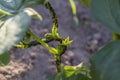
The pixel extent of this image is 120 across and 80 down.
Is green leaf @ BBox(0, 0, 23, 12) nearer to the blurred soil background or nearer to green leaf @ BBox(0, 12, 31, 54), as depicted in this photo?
green leaf @ BBox(0, 12, 31, 54)

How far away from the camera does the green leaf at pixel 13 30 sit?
0.60m

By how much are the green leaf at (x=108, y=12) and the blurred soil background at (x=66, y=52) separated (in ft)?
2.03

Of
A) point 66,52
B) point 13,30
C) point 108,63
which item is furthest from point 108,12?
point 66,52

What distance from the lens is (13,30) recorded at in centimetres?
62

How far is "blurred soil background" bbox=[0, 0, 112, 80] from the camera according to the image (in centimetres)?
136

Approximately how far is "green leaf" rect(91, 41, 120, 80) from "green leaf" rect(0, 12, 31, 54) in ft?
0.63

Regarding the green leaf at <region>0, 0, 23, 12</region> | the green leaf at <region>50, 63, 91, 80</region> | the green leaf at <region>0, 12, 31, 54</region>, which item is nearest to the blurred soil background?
the green leaf at <region>50, 63, 91, 80</region>

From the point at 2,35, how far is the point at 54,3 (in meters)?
1.37

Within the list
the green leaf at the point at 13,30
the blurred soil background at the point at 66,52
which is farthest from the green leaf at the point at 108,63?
the blurred soil background at the point at 66,52

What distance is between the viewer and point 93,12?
0.68 metres

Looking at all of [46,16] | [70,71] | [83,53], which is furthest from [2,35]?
[46,16]

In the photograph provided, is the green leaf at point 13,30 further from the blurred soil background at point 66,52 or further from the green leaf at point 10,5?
the blurred soil background at point 66,52

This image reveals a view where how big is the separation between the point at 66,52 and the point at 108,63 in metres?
0.88

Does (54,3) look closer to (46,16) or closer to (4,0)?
(46,16)
